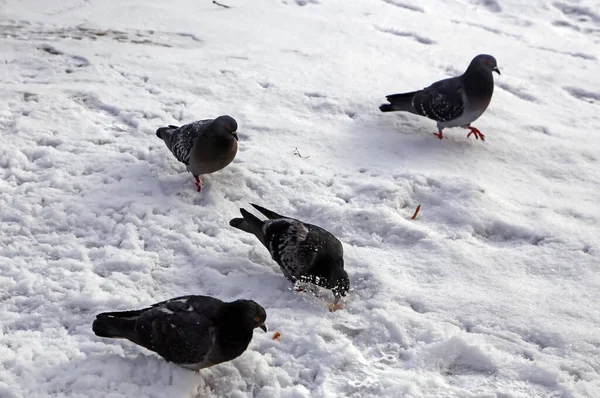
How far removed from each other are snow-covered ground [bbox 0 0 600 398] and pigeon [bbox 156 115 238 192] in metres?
0.21

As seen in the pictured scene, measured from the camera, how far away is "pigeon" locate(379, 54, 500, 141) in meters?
5.93

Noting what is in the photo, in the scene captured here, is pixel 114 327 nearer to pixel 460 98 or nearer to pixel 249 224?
pixel 249 224

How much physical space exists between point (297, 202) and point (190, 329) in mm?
1864

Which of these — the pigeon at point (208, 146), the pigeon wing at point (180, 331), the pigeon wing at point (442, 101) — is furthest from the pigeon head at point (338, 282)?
the pigeon wing at point (442, 101)

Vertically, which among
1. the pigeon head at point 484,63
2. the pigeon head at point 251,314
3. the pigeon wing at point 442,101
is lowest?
the pigeon head at point 251,314

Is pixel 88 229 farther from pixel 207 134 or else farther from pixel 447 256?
pixel 447 256

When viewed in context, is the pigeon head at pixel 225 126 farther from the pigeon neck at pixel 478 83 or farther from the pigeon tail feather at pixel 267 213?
the pigeon neck at pixel 478 83

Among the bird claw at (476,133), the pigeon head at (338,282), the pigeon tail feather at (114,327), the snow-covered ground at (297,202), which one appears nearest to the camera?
the pigeon tail feather at (114,327)

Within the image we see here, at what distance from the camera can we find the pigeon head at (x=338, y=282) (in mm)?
3887

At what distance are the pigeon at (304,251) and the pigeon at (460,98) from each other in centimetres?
237

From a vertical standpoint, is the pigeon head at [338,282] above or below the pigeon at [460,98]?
below

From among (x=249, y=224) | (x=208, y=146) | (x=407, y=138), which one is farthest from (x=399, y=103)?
(x=249, y=224)

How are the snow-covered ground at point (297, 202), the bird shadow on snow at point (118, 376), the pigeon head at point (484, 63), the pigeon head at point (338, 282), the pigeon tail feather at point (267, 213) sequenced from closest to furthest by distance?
the bird shadow on snow at point (118, 376)
the snow-covered ground at point (297, 202)
the pigeon head at point (338, 282)
the pigeon tail feather at point (267, 213)
the pigeon head at point (484, 63)

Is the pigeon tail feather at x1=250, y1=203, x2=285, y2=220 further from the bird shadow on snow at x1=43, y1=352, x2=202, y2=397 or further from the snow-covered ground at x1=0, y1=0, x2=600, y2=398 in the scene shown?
the bird shadow on snow at x1=43, y1=352, x2=202, y2=397
